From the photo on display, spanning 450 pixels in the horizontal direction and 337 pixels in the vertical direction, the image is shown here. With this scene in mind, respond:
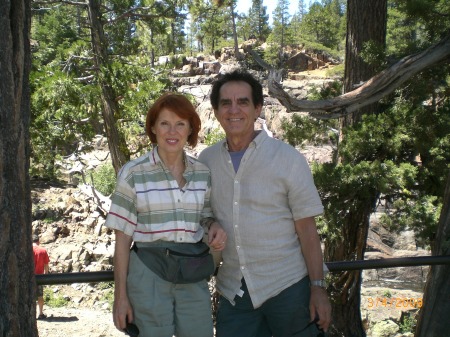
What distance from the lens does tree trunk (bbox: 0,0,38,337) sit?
194 cm

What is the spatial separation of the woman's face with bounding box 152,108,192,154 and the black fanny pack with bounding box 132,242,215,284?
0.37 meters

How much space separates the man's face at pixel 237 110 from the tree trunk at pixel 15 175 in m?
0.81

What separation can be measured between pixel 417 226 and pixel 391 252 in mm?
12039

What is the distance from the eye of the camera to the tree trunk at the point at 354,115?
779 cm

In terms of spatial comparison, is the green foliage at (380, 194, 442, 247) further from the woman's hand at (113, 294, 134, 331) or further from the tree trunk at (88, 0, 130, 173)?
the tree trunk at (88, 0, 130, 173)

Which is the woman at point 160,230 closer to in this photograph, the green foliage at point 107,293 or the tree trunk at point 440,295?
the tree trunk at point 440,295

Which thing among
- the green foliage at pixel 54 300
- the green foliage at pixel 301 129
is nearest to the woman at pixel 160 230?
the green foliage at pixel 301 129

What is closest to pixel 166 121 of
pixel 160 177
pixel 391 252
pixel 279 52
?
pixel 160 177

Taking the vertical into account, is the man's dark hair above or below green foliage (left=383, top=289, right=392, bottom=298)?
above

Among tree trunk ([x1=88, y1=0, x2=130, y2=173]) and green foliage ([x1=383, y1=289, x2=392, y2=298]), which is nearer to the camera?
tree trunk ([x1=88, y1=0, x2=130, y2=173])

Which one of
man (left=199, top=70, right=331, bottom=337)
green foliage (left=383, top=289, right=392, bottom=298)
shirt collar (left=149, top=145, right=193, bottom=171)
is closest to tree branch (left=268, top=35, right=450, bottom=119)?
man (left=199, top=70, right=331, bottom=337)

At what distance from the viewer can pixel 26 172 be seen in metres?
2.06
